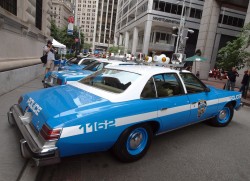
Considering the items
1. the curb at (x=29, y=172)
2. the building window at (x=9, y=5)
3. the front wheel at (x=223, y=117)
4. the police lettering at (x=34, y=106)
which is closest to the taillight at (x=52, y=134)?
the police lettering at (x=34, y=106)

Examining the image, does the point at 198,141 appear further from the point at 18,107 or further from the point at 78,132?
the point at 18,107

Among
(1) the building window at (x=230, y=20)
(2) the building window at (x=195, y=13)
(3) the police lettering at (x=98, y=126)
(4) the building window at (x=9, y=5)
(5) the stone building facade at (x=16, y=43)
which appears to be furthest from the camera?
(2) the building window at (x=195, y=13)

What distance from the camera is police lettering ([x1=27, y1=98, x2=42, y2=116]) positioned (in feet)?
9.68

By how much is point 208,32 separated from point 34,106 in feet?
78.3

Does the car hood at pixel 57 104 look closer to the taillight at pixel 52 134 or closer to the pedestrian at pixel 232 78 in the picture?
the taillight at pixel 52 134

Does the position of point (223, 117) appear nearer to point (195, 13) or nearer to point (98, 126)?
point (98, 126)

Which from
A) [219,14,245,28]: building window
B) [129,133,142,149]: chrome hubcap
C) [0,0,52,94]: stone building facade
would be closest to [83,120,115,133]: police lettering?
[129,133,142,149]: chrome hubcap

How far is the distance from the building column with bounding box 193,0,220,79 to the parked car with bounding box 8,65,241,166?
67.9 ft

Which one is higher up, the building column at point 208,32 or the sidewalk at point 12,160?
the building column at point 208,32

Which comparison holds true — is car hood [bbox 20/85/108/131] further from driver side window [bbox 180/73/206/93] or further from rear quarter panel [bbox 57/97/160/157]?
driver side window [bbox 180/73/206/93]

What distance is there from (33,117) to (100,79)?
157 cm

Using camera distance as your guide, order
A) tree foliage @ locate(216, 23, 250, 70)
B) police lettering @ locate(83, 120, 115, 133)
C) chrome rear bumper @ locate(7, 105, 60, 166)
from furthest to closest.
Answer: tree foliage @ locate(216, 23, 250, 70) < police lettering @ locate(83, 120, 115, 133) < chrome rear bumper @ locate(7, 105, 60, 166)

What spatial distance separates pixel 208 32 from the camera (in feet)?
76.2

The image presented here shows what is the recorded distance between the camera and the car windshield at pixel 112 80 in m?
3.57
